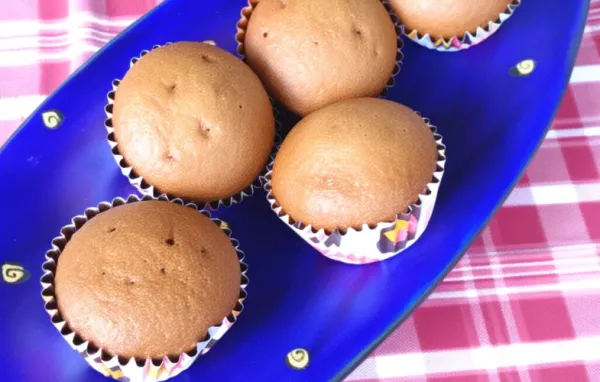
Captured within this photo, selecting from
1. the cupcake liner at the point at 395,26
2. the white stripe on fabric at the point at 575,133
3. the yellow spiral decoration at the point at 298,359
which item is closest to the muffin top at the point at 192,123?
the cupcake liner at the point at 395,26

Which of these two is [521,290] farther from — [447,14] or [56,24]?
[56,24]

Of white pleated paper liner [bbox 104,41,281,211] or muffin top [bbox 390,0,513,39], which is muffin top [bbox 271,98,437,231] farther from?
muffin top [bbox 390,0,513,39]

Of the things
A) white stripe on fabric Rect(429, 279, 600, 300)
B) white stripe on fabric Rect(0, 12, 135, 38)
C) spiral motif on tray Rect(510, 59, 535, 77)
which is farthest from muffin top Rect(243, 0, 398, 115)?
white stripe on fabric Rect(0, 12, 135, 38)

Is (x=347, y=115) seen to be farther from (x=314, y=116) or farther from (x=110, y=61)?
(x=110, y=61)

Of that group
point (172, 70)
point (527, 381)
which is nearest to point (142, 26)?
point (172, 70)

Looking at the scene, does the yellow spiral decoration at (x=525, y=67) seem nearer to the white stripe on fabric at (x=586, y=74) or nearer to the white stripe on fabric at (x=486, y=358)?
the white stripe on fabric at (x=586, y=74)

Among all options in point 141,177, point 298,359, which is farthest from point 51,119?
point 298,359
